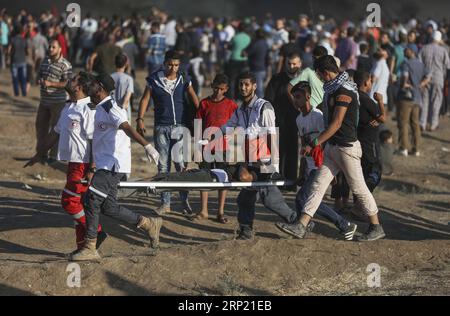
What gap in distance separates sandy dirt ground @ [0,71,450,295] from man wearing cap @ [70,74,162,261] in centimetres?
31

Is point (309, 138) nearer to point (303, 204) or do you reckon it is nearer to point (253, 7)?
point (303, 204)

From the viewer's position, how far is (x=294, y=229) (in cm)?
939

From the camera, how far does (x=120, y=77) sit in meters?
12.7

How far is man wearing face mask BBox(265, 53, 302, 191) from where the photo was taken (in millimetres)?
12047

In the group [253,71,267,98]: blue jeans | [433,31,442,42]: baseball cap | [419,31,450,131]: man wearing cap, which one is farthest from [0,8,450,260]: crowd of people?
[253,71,267,98]: blue jeans

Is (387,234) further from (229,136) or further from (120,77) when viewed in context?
(120,77)

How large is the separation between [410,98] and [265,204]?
8.17 m

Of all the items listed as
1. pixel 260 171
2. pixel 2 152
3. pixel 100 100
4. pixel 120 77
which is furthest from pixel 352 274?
pixel 2 152

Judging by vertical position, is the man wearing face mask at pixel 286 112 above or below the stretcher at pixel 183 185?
above

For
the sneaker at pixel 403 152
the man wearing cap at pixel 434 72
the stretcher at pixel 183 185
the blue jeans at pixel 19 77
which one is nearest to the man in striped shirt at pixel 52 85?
the stretcher at pixel 183 185

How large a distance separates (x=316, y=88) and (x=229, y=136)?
6.81 ft

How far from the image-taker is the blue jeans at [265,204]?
9.59m

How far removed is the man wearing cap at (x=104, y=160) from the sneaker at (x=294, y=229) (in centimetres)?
159

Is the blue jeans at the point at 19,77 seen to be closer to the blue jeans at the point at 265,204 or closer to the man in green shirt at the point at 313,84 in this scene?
the man in green shirt at the point at 313,84
